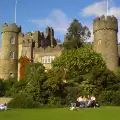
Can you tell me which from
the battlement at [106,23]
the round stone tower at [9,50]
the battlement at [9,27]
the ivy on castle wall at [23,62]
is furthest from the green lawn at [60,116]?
the battlement at [9,27]

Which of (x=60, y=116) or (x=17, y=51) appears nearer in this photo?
(x=60, y=116)

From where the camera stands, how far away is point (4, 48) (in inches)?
2635

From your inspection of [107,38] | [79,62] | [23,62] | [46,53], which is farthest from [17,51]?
[107,38]

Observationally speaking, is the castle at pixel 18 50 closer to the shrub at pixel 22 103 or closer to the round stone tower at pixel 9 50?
the round stone tower at pixel 9 50

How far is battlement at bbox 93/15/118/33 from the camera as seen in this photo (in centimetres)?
5841

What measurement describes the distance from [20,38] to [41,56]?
6104 millimetres

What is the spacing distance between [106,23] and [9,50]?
836 inches

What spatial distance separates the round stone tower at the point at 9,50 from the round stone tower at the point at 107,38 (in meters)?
17.4

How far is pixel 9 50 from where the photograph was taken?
67000mm

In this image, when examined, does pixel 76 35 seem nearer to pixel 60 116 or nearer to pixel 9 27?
pixel 9 27

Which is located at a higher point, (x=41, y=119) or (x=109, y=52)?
(x=109, y=52)

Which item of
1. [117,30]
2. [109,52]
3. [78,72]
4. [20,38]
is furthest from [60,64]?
[20,38]

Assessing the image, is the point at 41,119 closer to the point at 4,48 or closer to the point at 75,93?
the point at 75,93

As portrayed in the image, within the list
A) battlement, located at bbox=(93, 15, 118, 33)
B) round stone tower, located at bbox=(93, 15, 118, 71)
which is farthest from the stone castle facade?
battlement, located at bbox=(93, 15, 118, 33)
